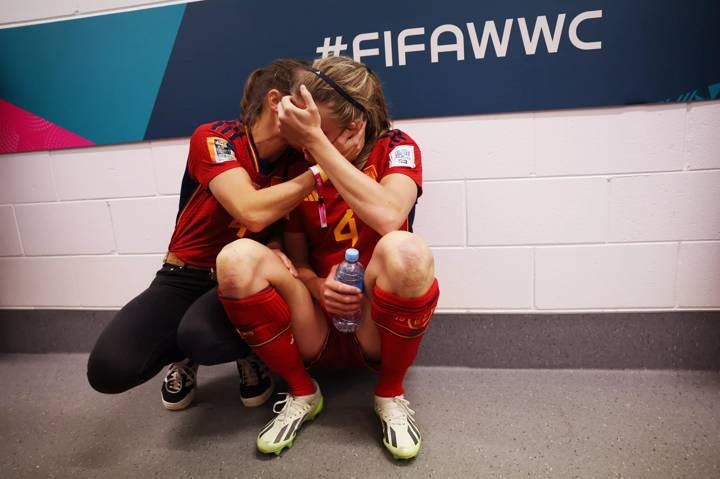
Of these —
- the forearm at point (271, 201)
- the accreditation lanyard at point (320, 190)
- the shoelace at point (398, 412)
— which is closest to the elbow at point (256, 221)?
the forearm at point (271, 201)

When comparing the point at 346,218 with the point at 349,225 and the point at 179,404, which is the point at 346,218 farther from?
the point at 179,404

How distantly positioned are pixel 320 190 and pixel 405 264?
1.02 ft

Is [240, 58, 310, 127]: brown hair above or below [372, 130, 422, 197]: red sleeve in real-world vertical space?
above

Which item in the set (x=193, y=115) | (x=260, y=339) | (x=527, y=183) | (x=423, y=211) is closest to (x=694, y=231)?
(x=527, y=183)

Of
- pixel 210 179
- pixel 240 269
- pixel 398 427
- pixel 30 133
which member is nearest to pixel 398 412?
pixel 398 427

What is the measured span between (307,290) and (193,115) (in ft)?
2.45

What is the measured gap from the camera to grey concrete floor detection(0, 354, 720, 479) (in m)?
1.03

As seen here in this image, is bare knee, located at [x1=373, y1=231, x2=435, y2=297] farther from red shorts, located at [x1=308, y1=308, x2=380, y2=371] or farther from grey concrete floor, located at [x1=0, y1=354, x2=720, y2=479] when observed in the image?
grey concrete floor, located at [x1=0, y1=354, x2=720, y2=479]

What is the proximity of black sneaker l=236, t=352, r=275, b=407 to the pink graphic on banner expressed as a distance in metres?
0.98

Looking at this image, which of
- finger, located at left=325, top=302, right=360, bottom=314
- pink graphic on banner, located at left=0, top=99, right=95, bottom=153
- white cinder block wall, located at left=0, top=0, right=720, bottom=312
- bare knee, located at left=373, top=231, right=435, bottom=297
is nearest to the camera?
bare knee, located at left=373, top=231, right=435, bottom=297

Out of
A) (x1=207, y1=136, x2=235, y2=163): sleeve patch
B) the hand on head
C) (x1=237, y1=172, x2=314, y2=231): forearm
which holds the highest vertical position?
the hand on head

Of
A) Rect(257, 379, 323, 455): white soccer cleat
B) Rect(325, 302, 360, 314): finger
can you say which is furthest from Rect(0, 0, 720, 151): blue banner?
Rect(257, 379, 323, 455): white soccer cleat

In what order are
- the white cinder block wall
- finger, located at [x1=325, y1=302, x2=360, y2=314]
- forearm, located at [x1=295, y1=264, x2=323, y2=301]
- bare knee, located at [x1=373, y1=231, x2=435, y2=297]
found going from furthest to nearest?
the white cinder block wall
forearm, located at [x1=295, y1=264, x2=323, y2=301]
finger, located at [x1=325, y1=302, x2=360, y2=314]
bare knee, located at [x1=373, y1=231, x2=435, y2=297]

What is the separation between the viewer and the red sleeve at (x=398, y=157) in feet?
3.57
